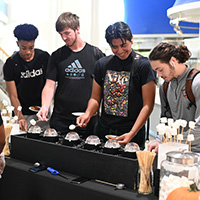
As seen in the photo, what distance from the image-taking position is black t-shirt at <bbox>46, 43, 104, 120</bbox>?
2.82 metres

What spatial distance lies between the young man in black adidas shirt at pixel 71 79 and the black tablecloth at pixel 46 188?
0.80 metres

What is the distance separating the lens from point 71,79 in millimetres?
2818

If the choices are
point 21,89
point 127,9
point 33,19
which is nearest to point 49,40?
point 33,19

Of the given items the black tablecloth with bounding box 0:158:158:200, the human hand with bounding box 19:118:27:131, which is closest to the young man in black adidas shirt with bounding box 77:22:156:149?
the black tablecloth with bounding box 0:158:158:200

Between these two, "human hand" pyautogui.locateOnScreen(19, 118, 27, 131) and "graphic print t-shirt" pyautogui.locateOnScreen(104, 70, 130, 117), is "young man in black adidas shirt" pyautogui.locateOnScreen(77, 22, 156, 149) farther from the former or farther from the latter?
"human hand" pyautogui.locateOnScreen(19, 118, 27, 131)

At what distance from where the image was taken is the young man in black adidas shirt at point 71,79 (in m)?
2.81

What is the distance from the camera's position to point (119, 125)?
244cm

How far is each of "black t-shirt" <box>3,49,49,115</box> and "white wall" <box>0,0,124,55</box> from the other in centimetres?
386

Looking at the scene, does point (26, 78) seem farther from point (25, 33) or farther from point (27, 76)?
point (25, 33)

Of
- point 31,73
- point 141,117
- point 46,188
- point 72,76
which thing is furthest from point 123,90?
point 31,73

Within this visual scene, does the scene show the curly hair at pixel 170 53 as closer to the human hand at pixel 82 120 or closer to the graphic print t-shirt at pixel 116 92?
the graphic print t-shirt at pixel 116 92

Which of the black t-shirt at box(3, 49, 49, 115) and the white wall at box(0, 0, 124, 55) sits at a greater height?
the white wall at box(0, 0, 124, 55)

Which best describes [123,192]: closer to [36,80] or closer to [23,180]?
[23,180]

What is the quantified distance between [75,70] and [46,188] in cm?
121
